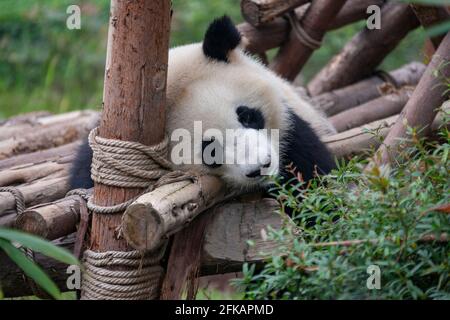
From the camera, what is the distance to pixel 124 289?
2.31m

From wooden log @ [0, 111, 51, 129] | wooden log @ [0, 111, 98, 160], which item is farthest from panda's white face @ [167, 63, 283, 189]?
wooden log @ [0, 111, 51, 129]

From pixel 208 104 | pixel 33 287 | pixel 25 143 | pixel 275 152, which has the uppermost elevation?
pixel 208 104

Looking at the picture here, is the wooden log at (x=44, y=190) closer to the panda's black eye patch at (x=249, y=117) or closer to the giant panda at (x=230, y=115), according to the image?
the giant panda at (x=230, y=115)

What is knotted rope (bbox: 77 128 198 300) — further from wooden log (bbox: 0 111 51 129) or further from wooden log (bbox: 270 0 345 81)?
wooden log (bbox: 0 111 51 129)

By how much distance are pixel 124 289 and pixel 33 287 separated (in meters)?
0.41

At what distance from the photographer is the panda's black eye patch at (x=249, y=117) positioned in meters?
2.66

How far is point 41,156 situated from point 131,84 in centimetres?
154

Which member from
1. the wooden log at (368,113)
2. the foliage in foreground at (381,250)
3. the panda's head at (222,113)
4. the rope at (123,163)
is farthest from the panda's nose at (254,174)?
the wooden log at (368,113)

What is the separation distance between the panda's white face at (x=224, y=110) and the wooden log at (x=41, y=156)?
0.90 meters

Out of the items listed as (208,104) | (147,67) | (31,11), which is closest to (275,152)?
(208,104)

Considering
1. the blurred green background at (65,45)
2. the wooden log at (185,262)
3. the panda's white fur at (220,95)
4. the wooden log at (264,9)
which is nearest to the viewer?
the wooden log at (185,262)

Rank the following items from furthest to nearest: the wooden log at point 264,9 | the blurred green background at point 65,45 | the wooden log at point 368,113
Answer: the blurred green background at point 65,45 → the wooden log at point 368,113 → the wooden log at point 264,9

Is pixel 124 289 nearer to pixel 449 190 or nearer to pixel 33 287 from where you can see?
pixel 33 287

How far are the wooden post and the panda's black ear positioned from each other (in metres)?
0.50
